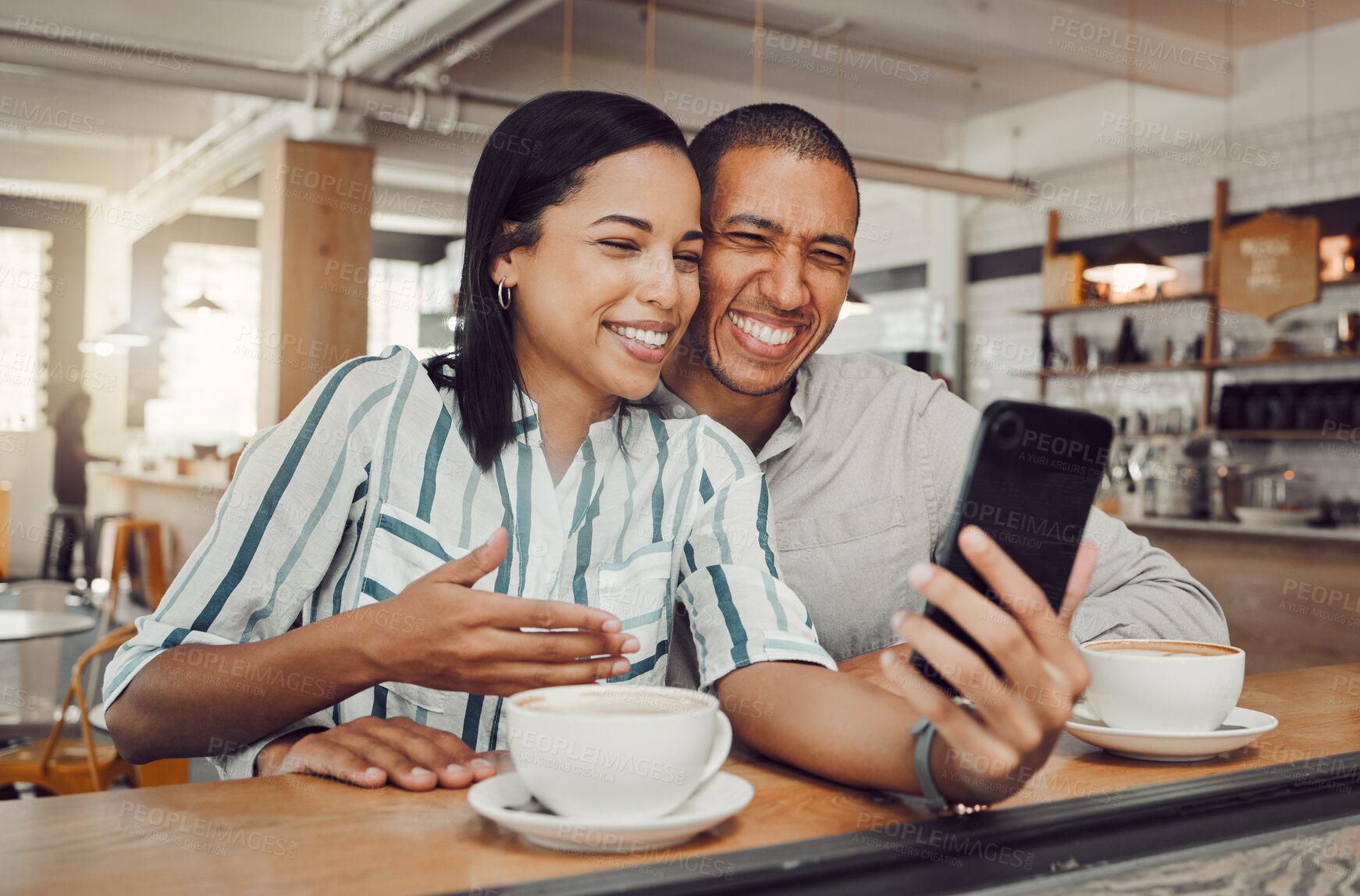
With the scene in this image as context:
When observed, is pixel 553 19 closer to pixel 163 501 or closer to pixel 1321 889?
pixel 163 501

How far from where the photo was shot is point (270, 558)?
106 centimetres

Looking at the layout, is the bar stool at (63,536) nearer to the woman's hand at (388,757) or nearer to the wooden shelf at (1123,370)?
the wooden shelf at (1123,370)

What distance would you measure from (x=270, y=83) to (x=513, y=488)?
15.8ft

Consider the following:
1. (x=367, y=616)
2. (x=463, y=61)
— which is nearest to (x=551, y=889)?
(x=367, y=616)

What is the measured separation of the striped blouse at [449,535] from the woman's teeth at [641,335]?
12cm

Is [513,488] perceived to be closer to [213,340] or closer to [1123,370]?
[1123,370]

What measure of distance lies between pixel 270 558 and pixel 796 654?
1.67 feet

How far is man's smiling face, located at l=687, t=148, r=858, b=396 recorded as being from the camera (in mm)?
1457

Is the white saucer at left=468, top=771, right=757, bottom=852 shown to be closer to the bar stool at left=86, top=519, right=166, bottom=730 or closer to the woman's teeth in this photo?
the woman's teeth

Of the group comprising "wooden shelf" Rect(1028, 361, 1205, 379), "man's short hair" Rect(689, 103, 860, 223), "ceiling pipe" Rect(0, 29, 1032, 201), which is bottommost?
"man's short hair" Rect(689, 103, 860, 223)

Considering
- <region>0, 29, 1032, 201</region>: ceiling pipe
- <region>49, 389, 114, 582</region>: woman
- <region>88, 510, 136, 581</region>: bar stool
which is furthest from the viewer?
<region>49, 389, 114, 582</region>: woman

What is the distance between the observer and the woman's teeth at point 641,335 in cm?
119

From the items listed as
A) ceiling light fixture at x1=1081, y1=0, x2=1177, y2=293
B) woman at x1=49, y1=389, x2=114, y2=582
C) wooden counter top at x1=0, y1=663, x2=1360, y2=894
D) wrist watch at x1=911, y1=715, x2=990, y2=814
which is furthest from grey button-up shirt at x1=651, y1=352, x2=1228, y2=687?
woman at x1=49, y1=389, x2=114, y2=582

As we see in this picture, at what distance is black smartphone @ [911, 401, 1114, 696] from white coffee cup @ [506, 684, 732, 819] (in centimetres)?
16
